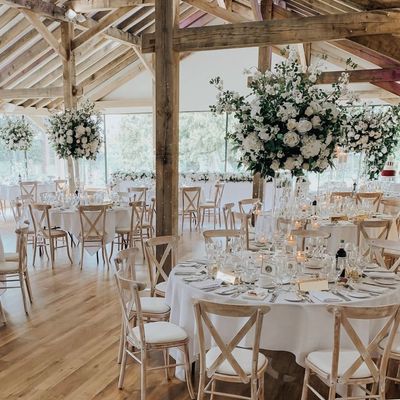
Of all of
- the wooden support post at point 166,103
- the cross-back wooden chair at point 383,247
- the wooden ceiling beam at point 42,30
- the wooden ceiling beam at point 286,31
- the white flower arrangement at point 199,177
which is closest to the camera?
the cross-back wooden chair at point 383,247

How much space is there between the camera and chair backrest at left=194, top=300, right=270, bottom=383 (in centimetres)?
235

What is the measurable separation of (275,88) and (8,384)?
304 centimetres

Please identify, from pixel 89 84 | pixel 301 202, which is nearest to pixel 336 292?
pixel 301 202

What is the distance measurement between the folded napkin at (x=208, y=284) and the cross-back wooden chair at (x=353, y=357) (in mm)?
775

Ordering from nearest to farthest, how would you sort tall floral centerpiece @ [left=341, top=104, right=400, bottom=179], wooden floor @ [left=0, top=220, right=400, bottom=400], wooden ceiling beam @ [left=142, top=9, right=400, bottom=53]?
wooden floor @ [left=0, top=220, right=400, bottom=400]
wooden ceiling beam @ [left=142, top=9, right=400, bottom=53]
tall floral centerpiece @ [left=341, top=104, right=400, bottom=179]

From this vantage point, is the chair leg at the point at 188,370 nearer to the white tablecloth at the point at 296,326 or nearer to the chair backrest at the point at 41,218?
the white tablecloth at the point at 296,326

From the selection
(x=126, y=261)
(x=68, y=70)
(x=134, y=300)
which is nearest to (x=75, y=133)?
(x=68, y=70)

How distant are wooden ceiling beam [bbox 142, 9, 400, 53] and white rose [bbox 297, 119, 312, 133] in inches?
69.2

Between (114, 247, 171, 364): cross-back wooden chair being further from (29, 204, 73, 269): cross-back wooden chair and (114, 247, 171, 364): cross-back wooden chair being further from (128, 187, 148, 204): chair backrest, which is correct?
(128, 187, 148, 204): chair backrest

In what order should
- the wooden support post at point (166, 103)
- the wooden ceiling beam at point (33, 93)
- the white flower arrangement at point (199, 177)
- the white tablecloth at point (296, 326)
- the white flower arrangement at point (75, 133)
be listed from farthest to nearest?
the white flower arrangement at point (199, 177) → the wooden ceiling beam at point (33, 93) → the white flower arrangement at point (75, 133) → the wooden support post at point (166, 103) → the white tablecloth at point (296, 326)

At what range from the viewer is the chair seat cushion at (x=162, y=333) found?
2.91 metres

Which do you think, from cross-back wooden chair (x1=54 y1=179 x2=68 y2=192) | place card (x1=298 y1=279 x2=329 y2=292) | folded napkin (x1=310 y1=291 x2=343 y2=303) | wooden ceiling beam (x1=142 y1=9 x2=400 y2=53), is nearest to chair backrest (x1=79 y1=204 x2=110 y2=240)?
wooden ceiling beam (x1=142 y1=9 x2=400 y2=53)

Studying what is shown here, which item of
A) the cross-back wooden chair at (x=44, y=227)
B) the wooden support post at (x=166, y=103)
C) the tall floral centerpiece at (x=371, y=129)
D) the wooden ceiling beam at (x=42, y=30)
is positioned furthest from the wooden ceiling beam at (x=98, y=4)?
the tall floral centerpiece at (x=371, y=129)

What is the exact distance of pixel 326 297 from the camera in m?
2.78
